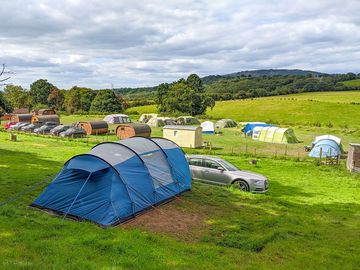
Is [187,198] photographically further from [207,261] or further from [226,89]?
[226,89]

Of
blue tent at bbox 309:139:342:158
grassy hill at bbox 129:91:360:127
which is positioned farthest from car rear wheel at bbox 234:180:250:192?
grassy hill at bbox 129:91:360:127

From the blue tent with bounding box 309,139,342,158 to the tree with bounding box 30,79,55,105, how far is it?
339ft

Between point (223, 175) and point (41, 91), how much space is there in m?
113

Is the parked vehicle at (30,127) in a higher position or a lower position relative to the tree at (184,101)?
lower

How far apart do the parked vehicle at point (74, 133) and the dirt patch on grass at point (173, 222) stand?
116 feet

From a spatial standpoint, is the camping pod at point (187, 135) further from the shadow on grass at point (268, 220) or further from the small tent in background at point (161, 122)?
the small tent in background at point (161, 122)

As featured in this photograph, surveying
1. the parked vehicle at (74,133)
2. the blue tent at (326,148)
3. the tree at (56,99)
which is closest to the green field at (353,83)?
the tree at (56,99)

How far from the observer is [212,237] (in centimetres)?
1112

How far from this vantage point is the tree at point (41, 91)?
120 metres

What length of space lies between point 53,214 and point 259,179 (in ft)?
33.4

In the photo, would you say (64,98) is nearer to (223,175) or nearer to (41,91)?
(41,91)

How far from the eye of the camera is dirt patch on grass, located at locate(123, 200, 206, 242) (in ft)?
37.5

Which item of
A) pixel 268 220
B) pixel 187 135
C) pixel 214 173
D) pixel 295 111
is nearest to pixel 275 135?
pixel 187 135

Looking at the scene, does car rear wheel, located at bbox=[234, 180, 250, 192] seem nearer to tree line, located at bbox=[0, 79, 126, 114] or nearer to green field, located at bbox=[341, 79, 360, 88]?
tree line, located at bbox=[0, 79, 126, 114]
